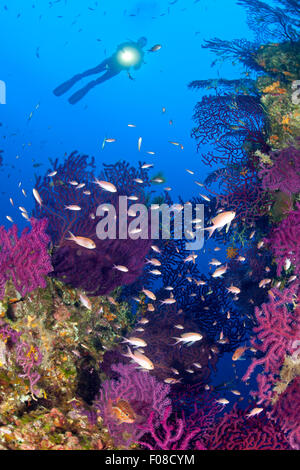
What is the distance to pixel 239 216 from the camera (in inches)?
301

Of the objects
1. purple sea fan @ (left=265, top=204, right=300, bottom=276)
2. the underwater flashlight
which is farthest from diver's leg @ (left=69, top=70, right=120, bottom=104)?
purple sea fan @ (left=265, top=204, right=300, bottom=276)

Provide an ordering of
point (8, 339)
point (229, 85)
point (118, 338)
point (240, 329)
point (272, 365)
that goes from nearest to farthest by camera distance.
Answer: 1. point (8, 339)
2. point (272, 365)
3. point (118, 338)
4. point (240, 329)
5. point (229, 85)

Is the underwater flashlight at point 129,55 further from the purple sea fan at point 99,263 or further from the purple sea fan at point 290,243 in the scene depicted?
the purple sea fan at point 290,243

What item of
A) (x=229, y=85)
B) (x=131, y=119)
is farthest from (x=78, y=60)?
(x=229, y=85)

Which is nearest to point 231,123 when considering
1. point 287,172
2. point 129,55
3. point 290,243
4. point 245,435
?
point 287,172

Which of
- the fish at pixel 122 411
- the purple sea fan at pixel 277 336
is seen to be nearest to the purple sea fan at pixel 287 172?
the purple sea fan at pixel 277 336

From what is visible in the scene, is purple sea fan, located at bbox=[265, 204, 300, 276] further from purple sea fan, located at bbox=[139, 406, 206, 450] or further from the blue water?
the blue water

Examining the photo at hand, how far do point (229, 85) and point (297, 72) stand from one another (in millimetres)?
2813

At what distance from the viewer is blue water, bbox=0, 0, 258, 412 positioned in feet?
197

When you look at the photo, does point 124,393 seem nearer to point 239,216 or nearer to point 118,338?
point 118,338

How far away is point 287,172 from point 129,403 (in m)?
5.21

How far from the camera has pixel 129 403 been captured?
397cm

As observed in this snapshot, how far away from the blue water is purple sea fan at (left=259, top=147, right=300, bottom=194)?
39.5 meters

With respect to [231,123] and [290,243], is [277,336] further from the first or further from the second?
[231,123]
